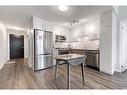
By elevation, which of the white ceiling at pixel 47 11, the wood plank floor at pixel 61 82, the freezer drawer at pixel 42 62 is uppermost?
the white ceiling at pixel 47 11

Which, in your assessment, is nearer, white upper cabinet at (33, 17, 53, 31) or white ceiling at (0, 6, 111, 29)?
white ceiling at (0, 6, 111, 29)

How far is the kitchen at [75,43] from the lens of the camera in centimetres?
312

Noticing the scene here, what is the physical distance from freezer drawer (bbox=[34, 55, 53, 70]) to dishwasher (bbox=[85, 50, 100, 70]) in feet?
6.29

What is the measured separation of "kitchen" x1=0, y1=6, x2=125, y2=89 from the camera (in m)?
3.12

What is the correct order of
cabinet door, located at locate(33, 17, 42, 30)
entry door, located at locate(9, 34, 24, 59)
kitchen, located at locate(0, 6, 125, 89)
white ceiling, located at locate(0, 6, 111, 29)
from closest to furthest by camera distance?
1. kitchen, located at locate(0, 6, 125, 89)
2. white ceiling, located at locate(0, 6, 111, 29)
3. cabinet door, located at locate(33, 17, 42, 30)
4. entry door, located at locate(9, 34, 24, 59)

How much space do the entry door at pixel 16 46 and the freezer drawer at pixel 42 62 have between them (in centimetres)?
434

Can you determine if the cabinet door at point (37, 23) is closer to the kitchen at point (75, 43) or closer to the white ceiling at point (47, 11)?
the kitchen at point (75, 43)

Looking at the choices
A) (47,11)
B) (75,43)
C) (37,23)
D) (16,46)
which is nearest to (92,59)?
(75,43)

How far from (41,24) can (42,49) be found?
3.79 ft

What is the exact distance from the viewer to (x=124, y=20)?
3.91 m

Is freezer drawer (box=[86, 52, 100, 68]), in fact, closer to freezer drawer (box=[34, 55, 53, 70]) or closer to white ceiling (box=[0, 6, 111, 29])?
white ceiling (box=[0, 6, 111, 29])

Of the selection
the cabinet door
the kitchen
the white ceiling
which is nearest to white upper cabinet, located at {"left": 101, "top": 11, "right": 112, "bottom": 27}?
the kitchen

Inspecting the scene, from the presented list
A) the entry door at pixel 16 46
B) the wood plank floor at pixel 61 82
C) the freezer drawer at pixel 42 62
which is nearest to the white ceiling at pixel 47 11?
the freezer drawer at pixel 42 62
